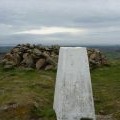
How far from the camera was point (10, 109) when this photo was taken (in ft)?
65.4

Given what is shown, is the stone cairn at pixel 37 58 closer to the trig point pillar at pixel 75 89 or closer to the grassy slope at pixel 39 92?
the grassy slope at pixel 39 92

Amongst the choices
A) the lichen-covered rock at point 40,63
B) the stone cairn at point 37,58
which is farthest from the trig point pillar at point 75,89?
the lichen-covered rock at point 40,63

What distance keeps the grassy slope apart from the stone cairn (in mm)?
1249

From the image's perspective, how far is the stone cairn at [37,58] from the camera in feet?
115

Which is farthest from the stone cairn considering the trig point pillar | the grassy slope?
the trig point pillar

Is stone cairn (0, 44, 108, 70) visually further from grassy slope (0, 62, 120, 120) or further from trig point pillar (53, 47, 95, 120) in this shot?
trig point pillar (53, 47, 95, 120)

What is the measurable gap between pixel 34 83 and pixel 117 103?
7.63m

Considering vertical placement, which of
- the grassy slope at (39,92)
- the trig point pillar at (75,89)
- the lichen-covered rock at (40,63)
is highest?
the trig point pillar at (75,89)

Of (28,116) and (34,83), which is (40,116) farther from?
(34,83)

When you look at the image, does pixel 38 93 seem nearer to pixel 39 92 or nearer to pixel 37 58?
pixel 39 92

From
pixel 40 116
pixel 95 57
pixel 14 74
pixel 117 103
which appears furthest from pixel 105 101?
pixel 95 57

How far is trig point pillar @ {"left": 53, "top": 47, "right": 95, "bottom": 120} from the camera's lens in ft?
57.4

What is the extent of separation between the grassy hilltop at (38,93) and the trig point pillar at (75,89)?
131cm

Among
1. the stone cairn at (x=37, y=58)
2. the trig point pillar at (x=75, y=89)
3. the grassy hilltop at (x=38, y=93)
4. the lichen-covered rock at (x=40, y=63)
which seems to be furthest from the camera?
the stone cairn at (x=37, y=58)
